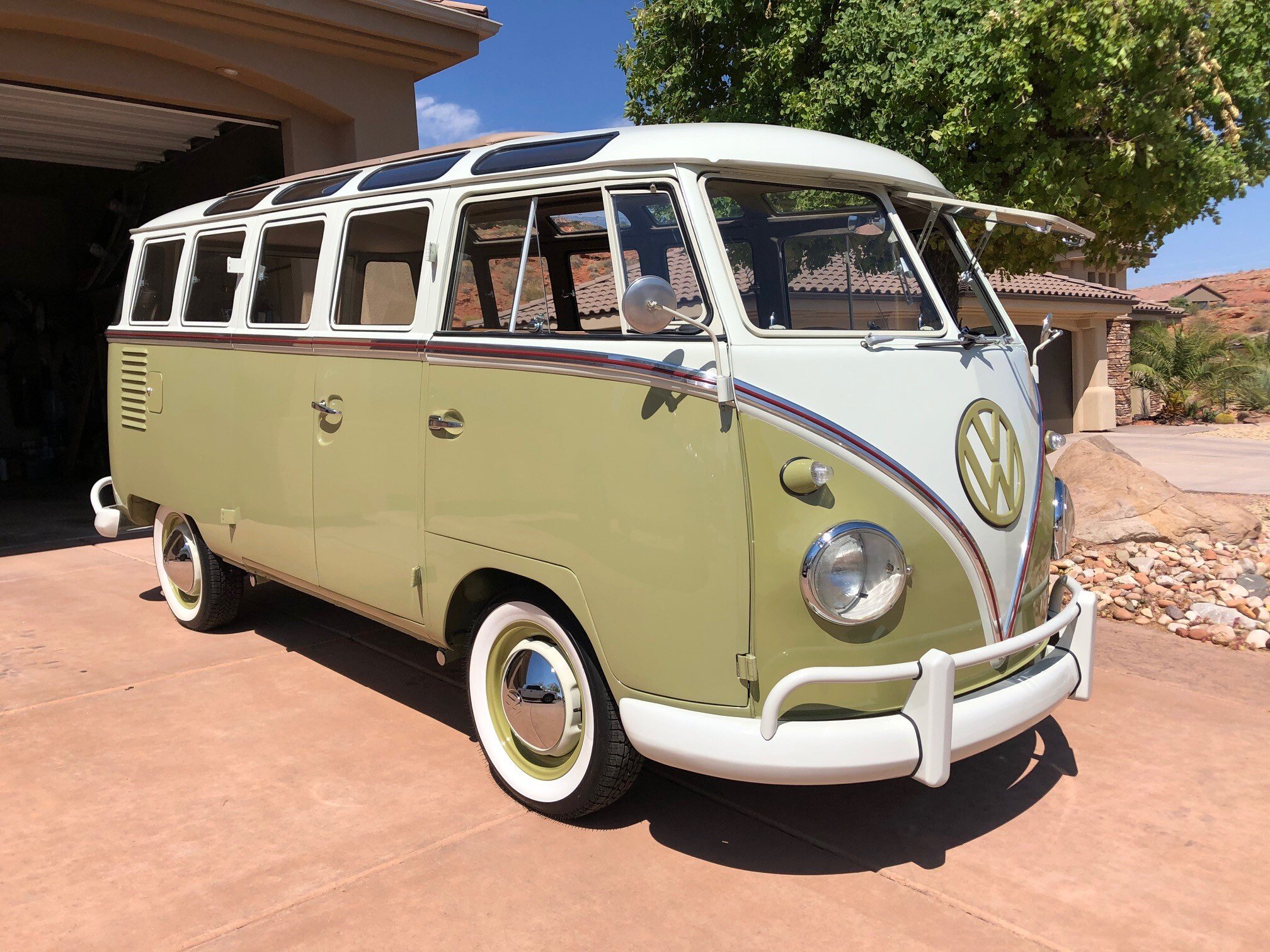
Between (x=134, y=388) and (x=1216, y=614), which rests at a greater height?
(x=134, y=388)

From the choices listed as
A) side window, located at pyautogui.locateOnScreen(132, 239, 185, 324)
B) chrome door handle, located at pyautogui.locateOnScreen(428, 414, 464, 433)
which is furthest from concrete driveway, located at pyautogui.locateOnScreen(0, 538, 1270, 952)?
side window, located at pyautogui.locateOnScreen(132, 239, 185, 324)

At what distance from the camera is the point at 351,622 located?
243 inches

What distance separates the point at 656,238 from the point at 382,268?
1.56 m

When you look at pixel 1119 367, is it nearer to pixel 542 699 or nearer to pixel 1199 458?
pixel 1199 458

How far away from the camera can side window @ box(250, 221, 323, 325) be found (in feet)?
15.3

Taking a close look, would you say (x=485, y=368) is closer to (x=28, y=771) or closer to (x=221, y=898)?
(x=221, y=898)

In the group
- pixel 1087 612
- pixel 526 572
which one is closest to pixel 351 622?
pixel 526 572

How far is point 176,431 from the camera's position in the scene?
5609 millimetres

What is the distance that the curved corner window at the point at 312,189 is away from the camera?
15.2 feet

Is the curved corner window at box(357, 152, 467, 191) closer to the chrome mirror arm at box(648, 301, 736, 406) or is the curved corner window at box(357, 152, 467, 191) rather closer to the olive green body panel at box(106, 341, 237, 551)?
the olive green body panel at box(106, 341, 237, 551)

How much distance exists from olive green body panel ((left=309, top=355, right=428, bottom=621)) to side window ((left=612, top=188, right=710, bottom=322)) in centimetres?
106

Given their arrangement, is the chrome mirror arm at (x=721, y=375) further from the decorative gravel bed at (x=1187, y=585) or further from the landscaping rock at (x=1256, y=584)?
the landscaping rock at (x=1256, y=584)

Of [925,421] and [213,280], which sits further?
[213,280]

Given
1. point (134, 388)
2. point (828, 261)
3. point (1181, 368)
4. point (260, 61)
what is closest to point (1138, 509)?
point (828, 261)
